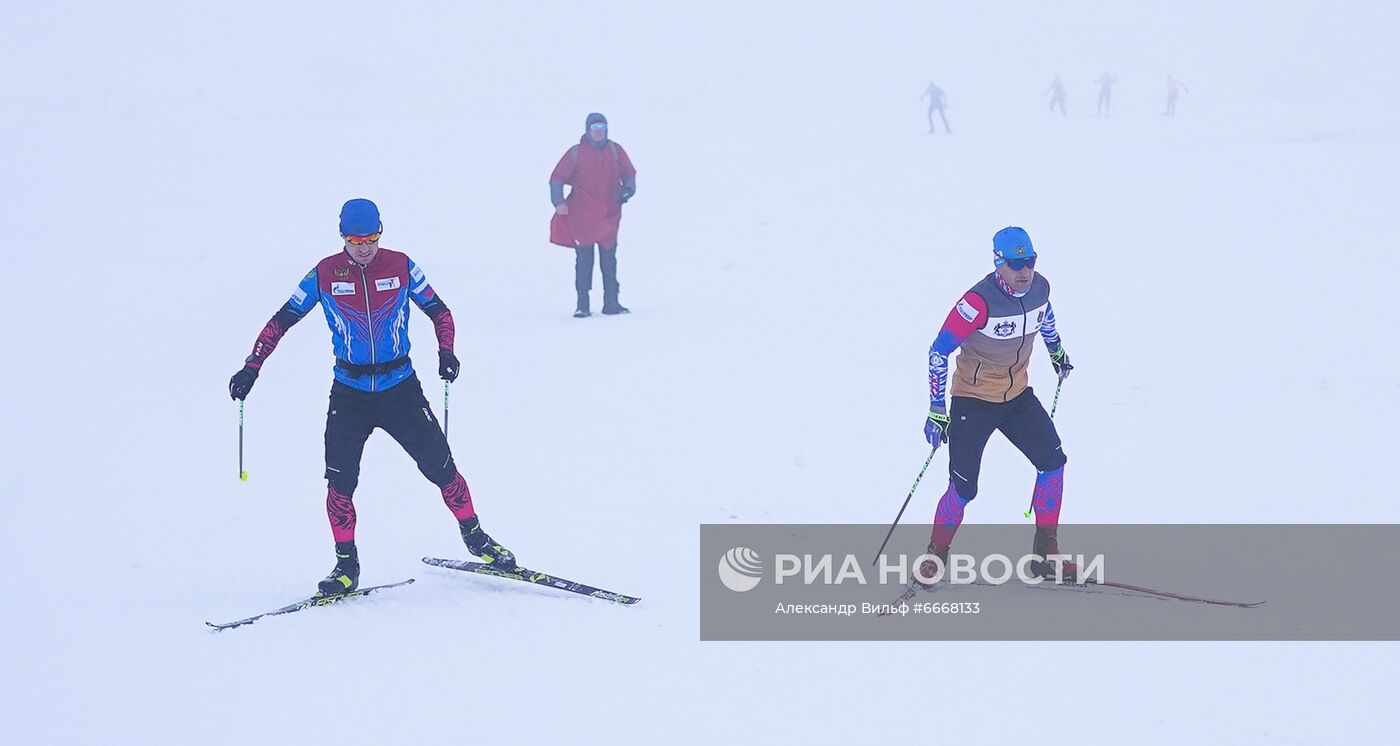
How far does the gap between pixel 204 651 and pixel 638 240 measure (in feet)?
45.3

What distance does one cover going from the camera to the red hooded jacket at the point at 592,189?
39.5 ft

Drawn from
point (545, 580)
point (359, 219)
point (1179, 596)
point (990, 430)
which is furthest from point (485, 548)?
point (1179, 596)

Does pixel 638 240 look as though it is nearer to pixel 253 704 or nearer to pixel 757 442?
pixel 757 442

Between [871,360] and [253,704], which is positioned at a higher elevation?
[871,360]

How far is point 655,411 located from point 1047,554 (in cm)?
372

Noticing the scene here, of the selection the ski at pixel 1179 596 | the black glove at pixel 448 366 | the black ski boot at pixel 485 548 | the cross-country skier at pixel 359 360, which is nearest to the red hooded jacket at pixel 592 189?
the black glove at pixel 448 366

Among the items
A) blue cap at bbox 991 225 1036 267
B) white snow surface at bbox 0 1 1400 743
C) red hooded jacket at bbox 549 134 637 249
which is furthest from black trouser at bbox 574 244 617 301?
blue cap at bbox 991 225 1036 267

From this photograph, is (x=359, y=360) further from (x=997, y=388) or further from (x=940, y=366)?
(x=997, y=388)

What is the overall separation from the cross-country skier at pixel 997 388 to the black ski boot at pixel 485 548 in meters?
Answer: 2.04

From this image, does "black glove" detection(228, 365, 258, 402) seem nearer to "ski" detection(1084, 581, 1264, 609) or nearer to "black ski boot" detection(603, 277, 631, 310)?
"ski" detection(1084, 581, 1264, 609)

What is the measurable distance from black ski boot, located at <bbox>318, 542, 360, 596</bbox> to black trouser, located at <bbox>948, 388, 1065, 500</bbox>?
287 cm

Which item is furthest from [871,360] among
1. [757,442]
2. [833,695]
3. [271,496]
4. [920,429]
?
[833,695]

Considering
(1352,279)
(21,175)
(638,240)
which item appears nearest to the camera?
(1352,279)

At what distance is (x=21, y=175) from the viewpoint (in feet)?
74.5
